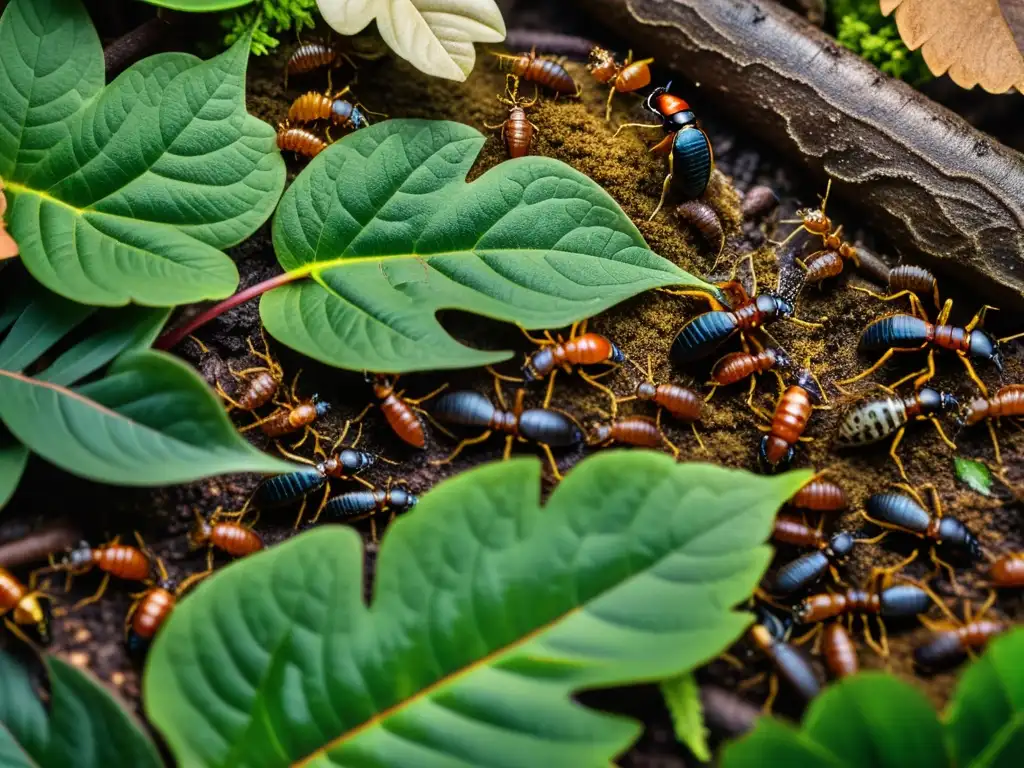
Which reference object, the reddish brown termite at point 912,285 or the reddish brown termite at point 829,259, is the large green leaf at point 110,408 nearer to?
the reddish brown termite at point 829,259

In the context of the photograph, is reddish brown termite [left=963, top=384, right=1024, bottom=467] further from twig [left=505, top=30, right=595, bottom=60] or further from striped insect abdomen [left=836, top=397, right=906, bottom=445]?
twig [left=505, top=30, right=595, bottom=60]

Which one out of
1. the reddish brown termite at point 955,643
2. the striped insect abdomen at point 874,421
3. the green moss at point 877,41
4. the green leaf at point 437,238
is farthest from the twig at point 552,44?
the reddish brown termite at point 955,643

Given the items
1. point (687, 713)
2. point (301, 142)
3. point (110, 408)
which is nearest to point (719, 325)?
point (687, 713)

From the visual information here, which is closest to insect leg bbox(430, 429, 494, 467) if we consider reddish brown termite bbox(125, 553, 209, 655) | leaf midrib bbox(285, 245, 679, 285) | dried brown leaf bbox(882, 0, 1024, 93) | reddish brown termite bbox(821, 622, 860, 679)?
leaf midrib bbox(285, 245, 679, 285)

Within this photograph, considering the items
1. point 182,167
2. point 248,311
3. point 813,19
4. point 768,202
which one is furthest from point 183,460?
point 813,19

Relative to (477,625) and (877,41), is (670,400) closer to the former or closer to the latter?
(477,625)

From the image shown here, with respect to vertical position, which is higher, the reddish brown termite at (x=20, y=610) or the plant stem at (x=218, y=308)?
the plant stem at (x=218, y=308)
